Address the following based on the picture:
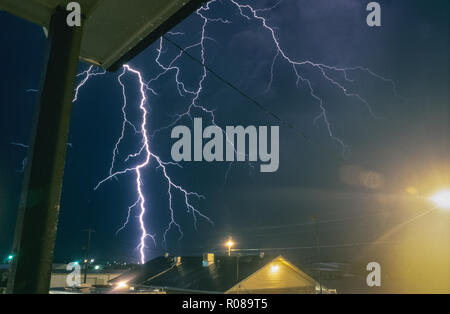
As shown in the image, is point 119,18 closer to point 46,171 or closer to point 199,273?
point 46,171

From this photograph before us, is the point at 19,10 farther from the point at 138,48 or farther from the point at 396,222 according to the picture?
the point at 396,222

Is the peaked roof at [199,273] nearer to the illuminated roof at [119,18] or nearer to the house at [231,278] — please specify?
the house at [231,278]

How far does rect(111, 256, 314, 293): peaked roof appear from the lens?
52.7ft

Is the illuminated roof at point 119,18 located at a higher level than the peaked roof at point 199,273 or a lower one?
higher

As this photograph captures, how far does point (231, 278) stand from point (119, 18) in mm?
15745

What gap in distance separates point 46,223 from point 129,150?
4290 cm

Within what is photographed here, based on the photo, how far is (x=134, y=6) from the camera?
2209 millimetres

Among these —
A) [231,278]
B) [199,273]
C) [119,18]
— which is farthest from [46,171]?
[199,273]

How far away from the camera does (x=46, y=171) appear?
68.9 inches

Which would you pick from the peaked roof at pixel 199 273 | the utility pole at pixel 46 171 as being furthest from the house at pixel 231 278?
the utility pole at pixel 46 171

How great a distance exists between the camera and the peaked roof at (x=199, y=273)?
1608 cm

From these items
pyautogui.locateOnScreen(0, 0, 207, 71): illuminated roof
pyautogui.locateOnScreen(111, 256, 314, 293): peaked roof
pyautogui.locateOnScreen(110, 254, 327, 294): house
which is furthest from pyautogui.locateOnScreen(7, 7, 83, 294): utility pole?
pyautogui.locateOnScreen(111, 256, 314, 293): peaked roof

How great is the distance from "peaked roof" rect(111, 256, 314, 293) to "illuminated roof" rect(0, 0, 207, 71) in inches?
541
